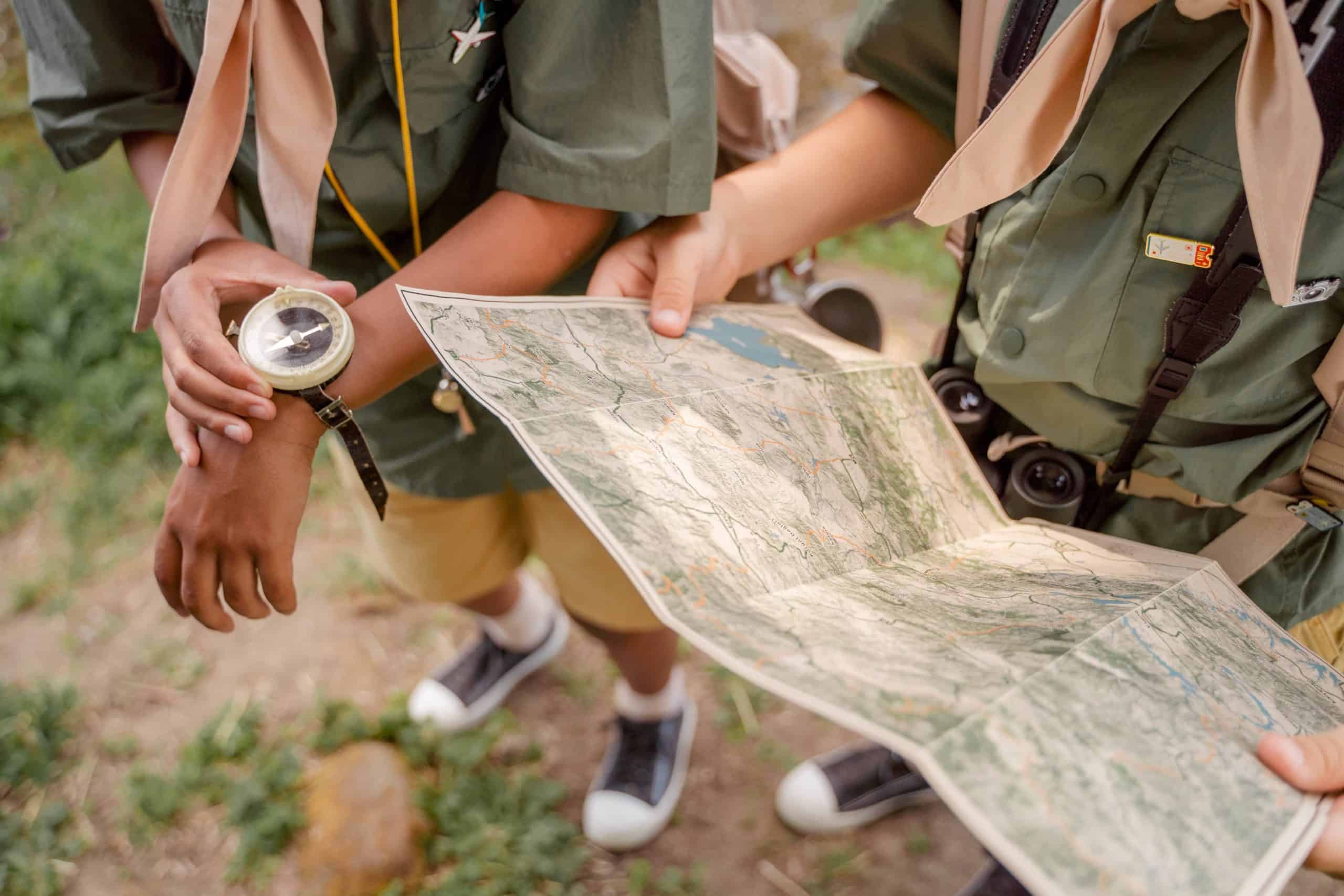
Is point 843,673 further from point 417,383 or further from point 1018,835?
point 417,383

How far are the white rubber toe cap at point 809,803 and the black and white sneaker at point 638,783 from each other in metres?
0.26

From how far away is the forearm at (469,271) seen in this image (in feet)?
3.17

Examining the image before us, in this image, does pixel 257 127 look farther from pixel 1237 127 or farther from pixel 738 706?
pixel 738 706

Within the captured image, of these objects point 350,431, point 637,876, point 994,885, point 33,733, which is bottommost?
point 33,733

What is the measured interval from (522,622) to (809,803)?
84 cm

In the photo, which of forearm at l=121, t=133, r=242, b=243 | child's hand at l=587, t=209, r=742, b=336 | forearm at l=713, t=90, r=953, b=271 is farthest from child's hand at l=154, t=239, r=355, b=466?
forearm at l=713, t=90, r=953, b=271

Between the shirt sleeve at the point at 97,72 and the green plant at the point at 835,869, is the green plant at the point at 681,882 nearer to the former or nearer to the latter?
the green plant at the point at 835,869

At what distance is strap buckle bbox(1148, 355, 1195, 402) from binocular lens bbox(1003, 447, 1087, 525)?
0.17 m

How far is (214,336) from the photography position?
89 cm

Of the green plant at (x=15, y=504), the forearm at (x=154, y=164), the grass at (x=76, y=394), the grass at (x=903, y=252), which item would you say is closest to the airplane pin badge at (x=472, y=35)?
the forearm at (x=154, y=164)

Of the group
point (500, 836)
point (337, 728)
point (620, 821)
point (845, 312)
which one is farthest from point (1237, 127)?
point (337, 728)

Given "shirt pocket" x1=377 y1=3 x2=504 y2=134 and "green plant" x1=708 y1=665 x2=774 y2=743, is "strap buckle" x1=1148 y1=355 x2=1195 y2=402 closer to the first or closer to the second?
"shirt pocket" x1=377 y1=3 x2=504 y2=134

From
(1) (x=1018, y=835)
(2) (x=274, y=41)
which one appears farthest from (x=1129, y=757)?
(2) (x=274, y=41)

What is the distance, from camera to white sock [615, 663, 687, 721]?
6.51ft
